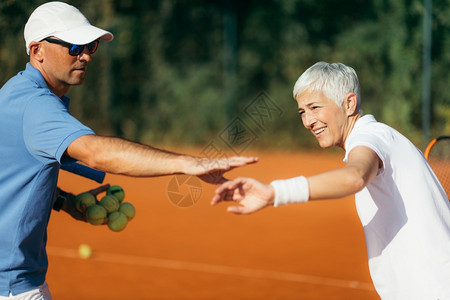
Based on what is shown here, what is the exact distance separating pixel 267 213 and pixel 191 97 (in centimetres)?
923

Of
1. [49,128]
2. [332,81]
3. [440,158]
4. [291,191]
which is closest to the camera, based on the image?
[291,191]

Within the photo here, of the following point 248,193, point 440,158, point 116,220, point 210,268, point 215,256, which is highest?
point 248,193

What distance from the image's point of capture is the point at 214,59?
19750mm

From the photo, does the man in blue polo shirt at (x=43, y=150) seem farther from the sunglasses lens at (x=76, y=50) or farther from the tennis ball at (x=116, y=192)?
the tennis ball at (x=116, y=192)

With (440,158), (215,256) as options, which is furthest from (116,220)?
(215,256)

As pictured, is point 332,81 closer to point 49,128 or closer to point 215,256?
point 49,128

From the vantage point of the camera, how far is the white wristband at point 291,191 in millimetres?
2043

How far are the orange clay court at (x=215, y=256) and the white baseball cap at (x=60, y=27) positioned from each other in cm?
166

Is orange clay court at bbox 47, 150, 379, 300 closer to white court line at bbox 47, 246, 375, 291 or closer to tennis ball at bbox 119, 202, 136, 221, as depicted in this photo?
white court line at bbox 47, 246, 375, 291

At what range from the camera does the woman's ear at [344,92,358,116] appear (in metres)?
2.58

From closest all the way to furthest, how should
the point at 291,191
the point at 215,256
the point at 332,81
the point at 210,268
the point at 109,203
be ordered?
the point at 291,191 < the point at 332,81 < the point at 109,203 < the point at 210,268 < the point at 215,256

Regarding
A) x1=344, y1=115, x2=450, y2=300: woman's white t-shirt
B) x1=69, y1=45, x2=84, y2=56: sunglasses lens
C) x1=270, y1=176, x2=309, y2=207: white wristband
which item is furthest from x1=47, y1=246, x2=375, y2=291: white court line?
x1=270, y1=176, x2=309, y2=207: white wristband

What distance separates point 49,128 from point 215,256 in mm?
5669

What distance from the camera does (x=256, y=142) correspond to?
18469 mm
